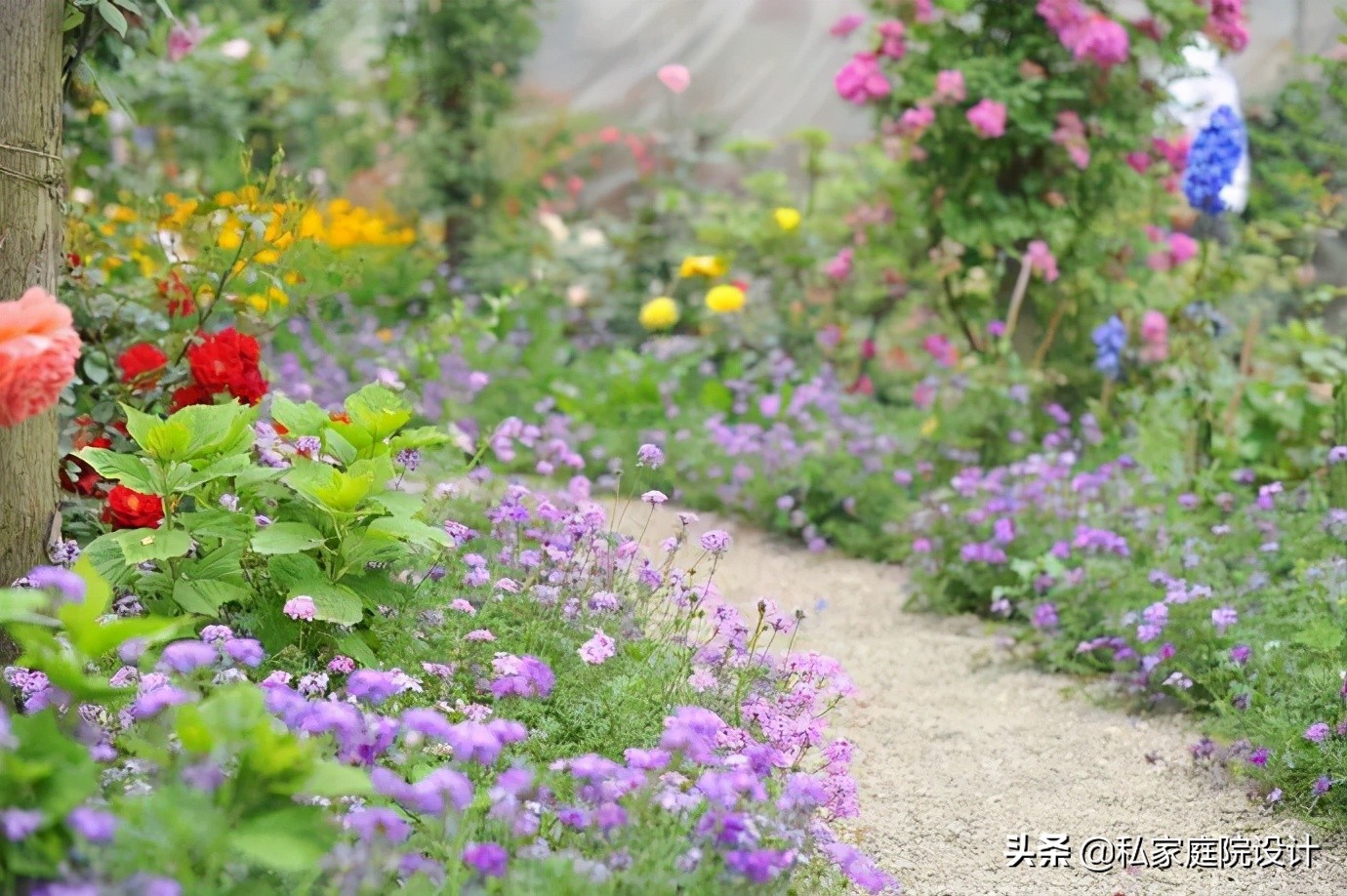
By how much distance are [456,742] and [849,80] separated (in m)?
4.24

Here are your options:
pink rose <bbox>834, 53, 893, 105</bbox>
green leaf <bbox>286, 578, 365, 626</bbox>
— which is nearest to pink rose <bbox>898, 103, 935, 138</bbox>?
pink rose <bbox>834, 53, 893, 105</bbox>

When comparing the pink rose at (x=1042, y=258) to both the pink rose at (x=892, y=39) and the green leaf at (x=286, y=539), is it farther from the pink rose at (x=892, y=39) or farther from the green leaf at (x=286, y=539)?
the green leaf at (x=286, y=539)

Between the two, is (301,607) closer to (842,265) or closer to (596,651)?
(596,651)

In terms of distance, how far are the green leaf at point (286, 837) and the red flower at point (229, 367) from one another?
142cm

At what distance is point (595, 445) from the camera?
5.06 meters

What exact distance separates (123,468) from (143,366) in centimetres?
77

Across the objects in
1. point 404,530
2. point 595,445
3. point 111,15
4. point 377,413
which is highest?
point 111,15

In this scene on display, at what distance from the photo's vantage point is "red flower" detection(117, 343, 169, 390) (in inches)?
120

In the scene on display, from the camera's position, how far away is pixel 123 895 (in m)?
1.34

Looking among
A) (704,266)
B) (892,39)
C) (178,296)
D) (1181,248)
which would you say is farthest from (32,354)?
(1181,248)

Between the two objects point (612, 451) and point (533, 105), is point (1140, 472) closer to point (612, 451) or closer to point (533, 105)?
Result: point (612, 451)

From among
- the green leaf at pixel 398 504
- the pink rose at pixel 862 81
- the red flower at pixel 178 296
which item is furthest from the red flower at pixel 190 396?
the pink rose at pixel 862 81

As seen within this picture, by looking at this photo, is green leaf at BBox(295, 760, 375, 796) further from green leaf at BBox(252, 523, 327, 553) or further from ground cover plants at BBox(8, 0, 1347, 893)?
green leaf at BBox(252, 523, 327, 553)

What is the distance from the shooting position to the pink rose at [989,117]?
5000mm
